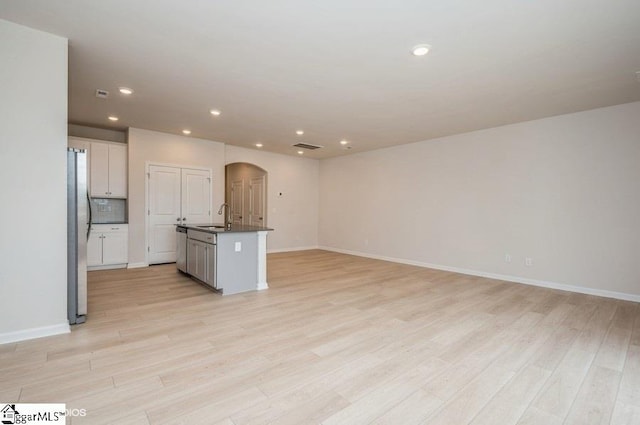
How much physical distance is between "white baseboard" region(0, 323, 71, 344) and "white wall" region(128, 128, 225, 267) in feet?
11.1

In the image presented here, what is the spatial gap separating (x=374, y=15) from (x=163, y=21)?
1788 mm

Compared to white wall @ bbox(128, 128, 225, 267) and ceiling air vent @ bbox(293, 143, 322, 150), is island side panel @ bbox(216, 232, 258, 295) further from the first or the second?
ceiling air vent @ bbox(293, 143, 322, 150)

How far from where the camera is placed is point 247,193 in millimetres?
8977

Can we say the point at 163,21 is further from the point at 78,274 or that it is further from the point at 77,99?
the point at 77,99

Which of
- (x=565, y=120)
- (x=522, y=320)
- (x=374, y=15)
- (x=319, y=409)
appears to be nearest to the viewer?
(x=319, y=409)

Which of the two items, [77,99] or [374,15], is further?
[77,99]

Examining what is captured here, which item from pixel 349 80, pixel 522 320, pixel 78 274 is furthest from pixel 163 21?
pixel 522 320

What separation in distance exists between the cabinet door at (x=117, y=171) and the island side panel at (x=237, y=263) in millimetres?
3301

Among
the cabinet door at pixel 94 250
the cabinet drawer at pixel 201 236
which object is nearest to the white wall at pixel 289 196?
the cabinet drawer at pixel 201 236

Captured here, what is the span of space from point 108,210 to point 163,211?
43.3 inches

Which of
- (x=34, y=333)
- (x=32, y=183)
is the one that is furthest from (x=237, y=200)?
(x=34, y=333)

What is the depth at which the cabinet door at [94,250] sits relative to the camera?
5.55 m

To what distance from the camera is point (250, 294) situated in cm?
427

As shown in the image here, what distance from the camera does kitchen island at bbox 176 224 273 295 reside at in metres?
4.20
